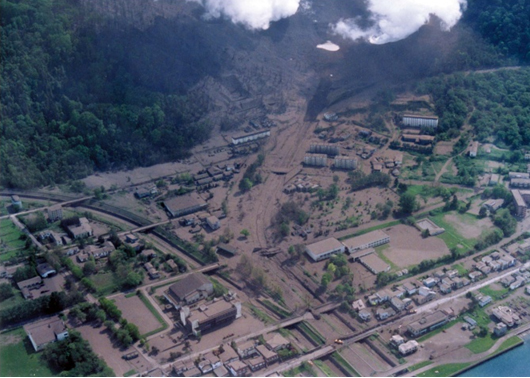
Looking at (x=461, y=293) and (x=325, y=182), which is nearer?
(x=461, y=293)

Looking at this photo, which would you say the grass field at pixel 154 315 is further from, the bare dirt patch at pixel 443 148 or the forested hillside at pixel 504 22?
the forested hillside at pixel 504 22

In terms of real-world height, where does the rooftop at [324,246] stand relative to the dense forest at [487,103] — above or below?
below

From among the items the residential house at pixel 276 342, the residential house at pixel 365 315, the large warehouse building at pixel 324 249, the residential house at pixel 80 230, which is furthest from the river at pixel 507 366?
the residential house at pixel 80 230

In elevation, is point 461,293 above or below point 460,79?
below

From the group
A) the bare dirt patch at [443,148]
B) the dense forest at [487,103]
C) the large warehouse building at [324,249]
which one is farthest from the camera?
the dense forest at [487,103]

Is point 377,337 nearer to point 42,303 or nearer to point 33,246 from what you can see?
point 42,303

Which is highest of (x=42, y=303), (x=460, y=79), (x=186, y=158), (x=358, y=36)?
(x=358, y=36)

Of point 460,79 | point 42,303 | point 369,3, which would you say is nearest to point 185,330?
point 42,303
